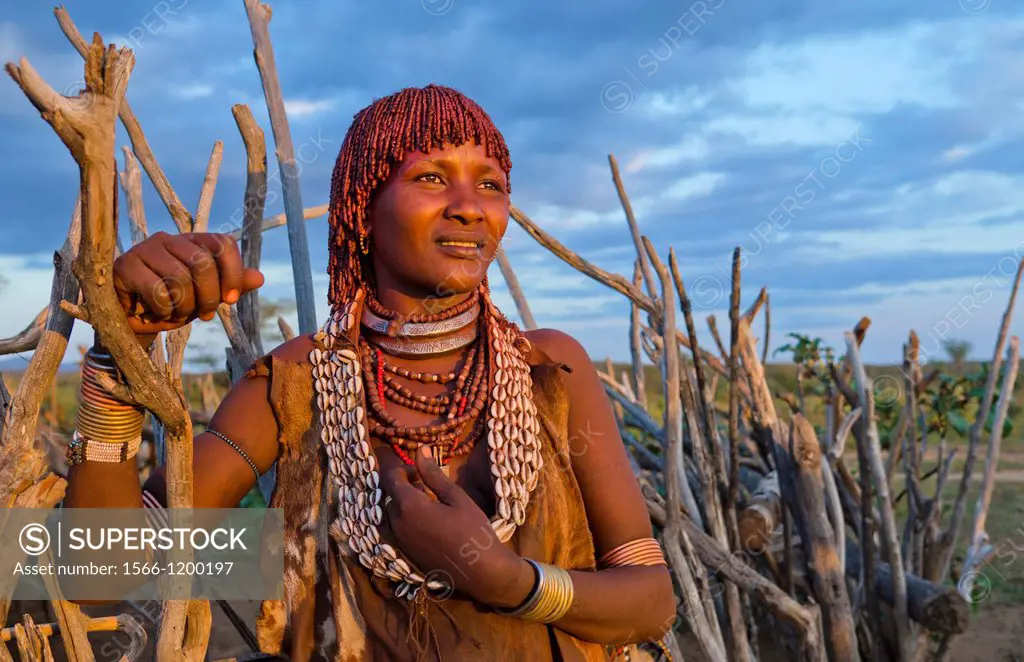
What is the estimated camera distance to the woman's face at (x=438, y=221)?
2029 millimetres

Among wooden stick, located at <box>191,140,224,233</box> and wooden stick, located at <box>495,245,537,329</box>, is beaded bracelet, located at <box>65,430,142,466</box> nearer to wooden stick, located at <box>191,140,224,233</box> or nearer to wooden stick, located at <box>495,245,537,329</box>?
wooden stick, located at <box>191,140,224,233</box>

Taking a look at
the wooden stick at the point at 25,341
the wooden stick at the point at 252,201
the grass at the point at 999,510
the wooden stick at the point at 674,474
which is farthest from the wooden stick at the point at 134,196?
the grass at the point at 999,510

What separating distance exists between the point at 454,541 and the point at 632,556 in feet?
1.76

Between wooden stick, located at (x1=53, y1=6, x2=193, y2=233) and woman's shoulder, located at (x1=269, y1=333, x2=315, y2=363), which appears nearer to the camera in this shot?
woman's shoulder, located at (x1=269, y1=333, x2=315, y2=363)

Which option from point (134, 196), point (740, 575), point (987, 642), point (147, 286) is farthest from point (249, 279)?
point (987, 642)

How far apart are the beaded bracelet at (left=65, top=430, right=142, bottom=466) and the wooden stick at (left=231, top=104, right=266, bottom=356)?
1267 millimetres

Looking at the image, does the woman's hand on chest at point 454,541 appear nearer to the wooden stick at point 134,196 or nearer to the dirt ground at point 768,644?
the wooden stick at point 134,196

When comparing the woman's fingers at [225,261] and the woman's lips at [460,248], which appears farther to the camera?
the woman's lips at [460,248]

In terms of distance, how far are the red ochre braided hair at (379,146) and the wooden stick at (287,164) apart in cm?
A: 84

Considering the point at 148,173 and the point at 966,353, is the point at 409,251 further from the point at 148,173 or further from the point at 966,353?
the point at 966,353

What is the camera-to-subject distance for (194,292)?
61.9 inches

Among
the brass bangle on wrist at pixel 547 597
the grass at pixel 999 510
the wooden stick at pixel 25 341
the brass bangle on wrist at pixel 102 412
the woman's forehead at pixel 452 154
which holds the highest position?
the woman's forehead at pixel 452 154

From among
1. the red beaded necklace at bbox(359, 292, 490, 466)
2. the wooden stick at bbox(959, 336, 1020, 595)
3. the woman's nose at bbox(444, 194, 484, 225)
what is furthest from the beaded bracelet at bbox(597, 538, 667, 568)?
the wooden stick at bbox(959, 336, 1020, 595)

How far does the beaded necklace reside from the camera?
202 cm
